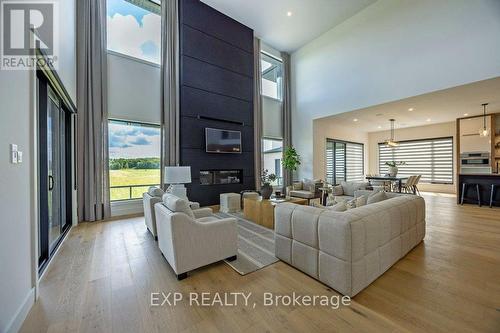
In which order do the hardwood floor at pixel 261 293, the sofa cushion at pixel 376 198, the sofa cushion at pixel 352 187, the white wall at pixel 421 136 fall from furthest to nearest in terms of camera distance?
1. the white wall at pixel 421 136
2. the sofa cushion at pixel 352 187
3. the sofa cushion at pixel 376 198
4. the hardwood floor at pixel 261 293

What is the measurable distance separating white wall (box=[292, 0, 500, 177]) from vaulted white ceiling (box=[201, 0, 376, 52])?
39 cm

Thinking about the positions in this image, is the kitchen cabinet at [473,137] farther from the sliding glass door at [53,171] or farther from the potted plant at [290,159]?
the sliding glass door at [53,171]

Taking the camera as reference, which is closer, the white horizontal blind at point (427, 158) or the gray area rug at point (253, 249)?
the gray area rug at point (253, 249)

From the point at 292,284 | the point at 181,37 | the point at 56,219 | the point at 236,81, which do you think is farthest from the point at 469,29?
the point at 56,219

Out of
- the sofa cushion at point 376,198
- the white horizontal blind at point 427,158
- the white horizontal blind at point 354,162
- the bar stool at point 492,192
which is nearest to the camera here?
the sofa cushion at point 376,198

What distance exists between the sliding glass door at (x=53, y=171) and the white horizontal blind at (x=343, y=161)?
7650 mm

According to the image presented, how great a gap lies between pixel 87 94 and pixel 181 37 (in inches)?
106

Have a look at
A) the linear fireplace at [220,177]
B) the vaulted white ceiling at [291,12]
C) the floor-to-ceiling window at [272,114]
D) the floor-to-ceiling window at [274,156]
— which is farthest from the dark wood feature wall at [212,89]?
the floor-to-ceiling window at [274,156]

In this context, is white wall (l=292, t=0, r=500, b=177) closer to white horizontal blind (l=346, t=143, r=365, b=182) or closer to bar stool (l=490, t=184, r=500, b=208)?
white horizontal blind (l=346, t=143, r=365, b=182)

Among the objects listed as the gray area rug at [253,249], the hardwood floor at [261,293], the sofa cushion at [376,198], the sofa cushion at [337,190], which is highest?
the sofa cushion at [376,198]

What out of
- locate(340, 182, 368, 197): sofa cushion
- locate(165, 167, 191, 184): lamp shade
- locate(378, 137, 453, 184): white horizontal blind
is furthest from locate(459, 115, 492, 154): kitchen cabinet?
locate(165, 167, 191, 184): lamp shade

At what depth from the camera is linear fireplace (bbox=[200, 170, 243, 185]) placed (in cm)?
570

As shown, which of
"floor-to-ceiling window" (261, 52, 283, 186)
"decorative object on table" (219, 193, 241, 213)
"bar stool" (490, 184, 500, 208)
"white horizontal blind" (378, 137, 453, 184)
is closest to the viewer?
"decorative object on table" (219, 193, 241, 213)

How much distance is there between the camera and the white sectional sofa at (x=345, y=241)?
180 cm
